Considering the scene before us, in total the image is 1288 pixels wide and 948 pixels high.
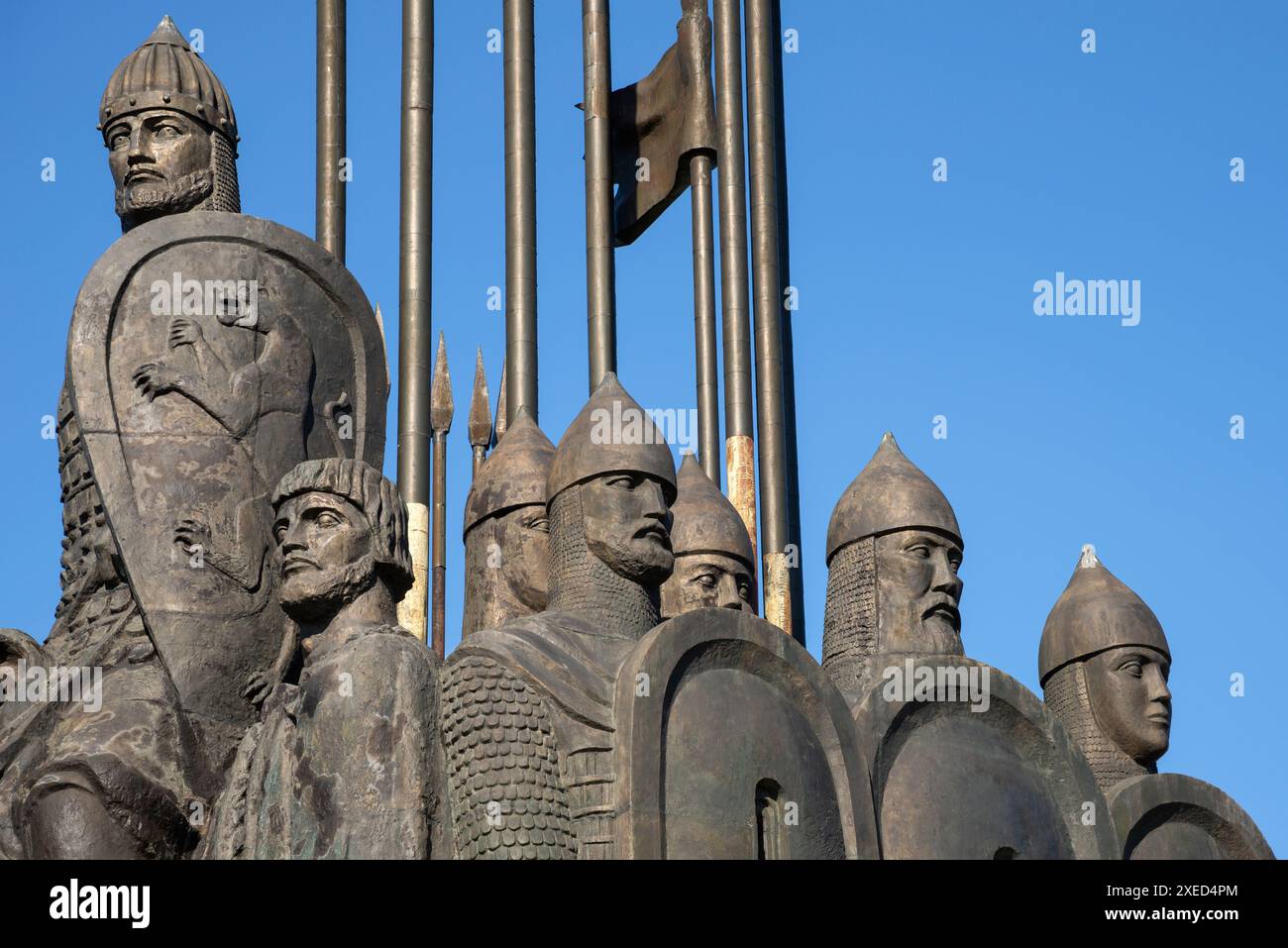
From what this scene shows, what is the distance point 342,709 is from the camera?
11398 millimetres

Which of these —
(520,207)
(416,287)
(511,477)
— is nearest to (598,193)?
(520,207)

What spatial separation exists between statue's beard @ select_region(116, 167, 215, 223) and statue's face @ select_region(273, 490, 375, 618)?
277 cm

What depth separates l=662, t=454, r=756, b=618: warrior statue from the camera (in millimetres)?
17812

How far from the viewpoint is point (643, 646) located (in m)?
12.6

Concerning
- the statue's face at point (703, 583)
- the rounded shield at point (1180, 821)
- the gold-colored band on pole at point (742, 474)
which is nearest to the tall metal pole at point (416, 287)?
the gold-colored band on pole at point (742, 474)

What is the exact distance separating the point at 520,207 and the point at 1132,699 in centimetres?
1091

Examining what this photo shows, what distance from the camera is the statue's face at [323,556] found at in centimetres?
1187

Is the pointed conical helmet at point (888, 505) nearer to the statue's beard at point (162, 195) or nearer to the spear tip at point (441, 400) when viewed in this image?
the statue's beard at point (162, 195)

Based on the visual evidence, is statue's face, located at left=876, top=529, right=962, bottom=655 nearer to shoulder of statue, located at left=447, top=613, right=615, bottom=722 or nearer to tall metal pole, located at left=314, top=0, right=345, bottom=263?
shoulder of statue, located at left=447, top=613, right=615, bottom=722

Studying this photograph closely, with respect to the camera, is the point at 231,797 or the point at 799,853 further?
the point at 799,853
